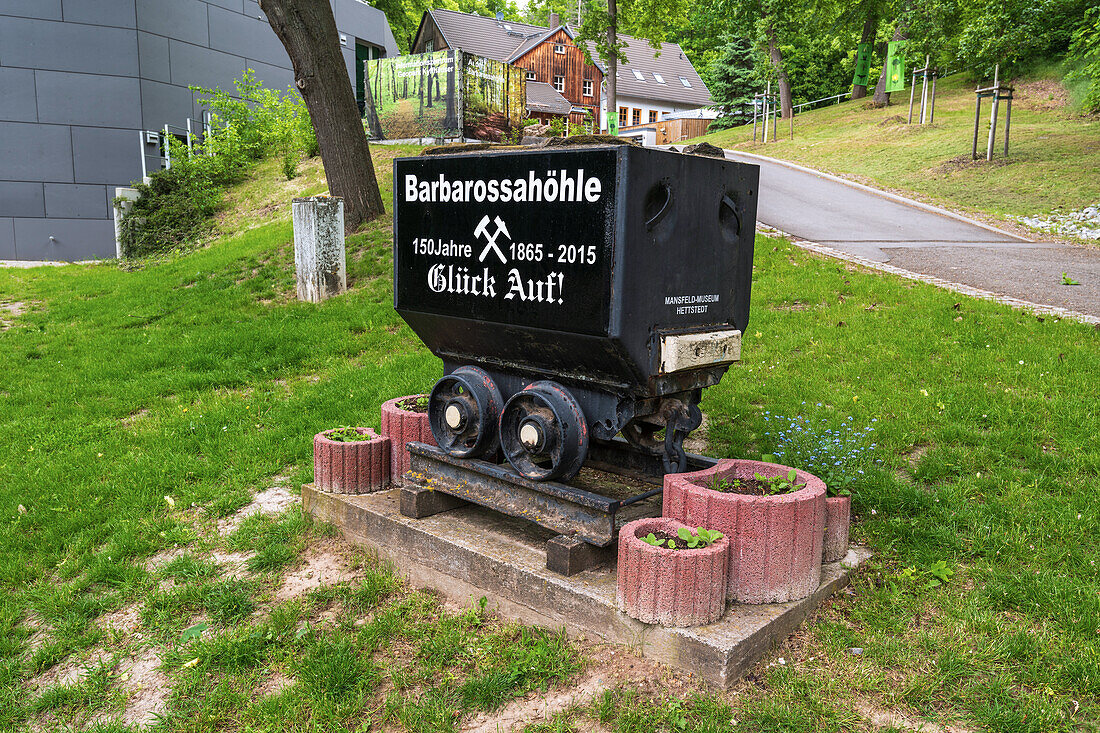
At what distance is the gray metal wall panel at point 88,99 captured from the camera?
18.8 metres

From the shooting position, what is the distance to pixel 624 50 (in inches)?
2119

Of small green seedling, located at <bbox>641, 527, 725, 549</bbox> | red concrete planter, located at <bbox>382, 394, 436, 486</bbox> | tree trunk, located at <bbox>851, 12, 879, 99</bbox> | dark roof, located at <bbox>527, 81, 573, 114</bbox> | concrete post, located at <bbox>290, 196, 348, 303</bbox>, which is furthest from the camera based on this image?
dark roof, located at <bbox>527, 81, 573, 114</bbox>

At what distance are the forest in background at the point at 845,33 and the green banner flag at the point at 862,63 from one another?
71cm

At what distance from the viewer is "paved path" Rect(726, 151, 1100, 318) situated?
812 cm

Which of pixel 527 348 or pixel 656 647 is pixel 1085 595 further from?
pixel 527 348

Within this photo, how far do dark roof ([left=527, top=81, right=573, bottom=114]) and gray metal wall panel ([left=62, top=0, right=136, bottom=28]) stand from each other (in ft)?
84.1

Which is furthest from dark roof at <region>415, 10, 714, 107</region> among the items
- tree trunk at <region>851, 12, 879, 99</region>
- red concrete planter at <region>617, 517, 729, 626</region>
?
red concrete planter at <region>617, 517, 729, 626</region>

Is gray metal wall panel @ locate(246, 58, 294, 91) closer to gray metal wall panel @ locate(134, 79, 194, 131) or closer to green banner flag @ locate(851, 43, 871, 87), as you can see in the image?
gray metal wall panel @ locate(134, 79, 194, 131)

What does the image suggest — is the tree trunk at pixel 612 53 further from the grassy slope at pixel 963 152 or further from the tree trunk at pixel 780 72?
the tree trunk at pixel 780 72

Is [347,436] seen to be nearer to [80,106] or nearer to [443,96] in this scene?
[443,96]

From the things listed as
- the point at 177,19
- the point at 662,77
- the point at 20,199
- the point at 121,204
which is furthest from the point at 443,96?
the point at 662,77

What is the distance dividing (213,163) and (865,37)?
31574 millimetres

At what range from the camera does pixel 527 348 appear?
3721 millimetres

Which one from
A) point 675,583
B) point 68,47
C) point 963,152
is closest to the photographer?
point 675,583
